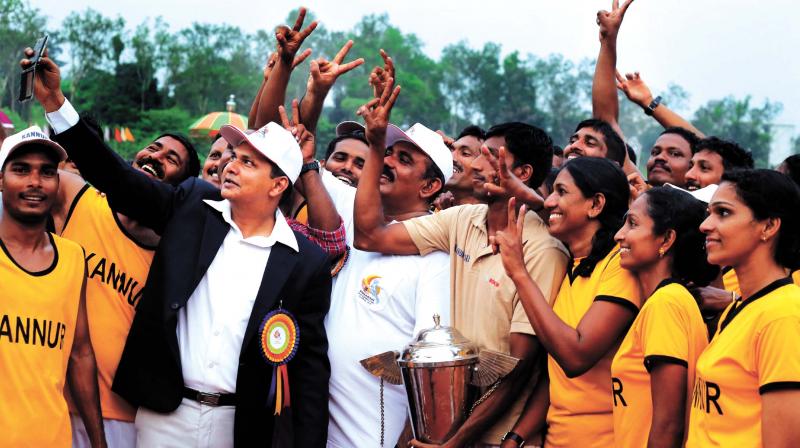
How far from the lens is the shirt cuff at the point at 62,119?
466 cm

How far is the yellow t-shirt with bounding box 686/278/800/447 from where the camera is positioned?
3.55 metres

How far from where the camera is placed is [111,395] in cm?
509

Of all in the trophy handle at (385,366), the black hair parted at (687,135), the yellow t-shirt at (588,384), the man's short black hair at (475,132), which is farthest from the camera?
the man's short black hair at (475,132)

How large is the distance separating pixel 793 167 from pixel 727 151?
0.52m

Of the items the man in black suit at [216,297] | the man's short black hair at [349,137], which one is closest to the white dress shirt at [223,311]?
the man in black suit at [216,297]

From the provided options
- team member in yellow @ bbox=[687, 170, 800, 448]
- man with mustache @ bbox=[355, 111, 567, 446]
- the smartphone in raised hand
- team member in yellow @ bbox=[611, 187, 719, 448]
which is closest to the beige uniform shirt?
man with mustache @ bbox=[355, 111, 567, 446]

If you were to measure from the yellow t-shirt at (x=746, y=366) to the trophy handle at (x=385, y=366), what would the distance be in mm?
1627

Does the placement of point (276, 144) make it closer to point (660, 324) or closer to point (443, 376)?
point (443, 376)

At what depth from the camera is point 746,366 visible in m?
3.68

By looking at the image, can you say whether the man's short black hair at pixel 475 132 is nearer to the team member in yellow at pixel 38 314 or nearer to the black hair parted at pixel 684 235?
the black hair parted at pixel 684 235

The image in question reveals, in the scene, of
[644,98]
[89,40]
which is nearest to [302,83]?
[89,40]

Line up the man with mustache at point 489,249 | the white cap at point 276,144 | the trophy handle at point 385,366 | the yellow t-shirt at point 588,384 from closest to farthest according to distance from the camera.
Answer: the yellow t-shirt at point 588,384 < the man with mustache at point 489,249 < the trophy handle at point 385,366 < the white cap at point 276,144

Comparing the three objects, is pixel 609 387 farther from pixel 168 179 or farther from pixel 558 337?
pixel 168 179

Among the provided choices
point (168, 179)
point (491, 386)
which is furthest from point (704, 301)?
point (168, 179)
